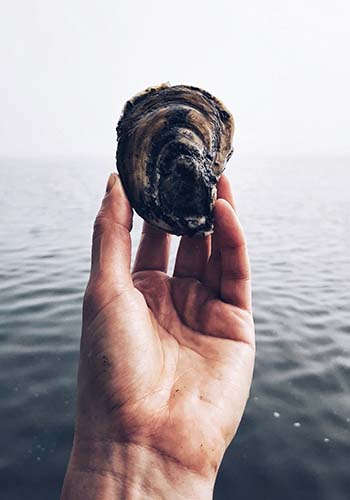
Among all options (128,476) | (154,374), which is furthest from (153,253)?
(128,476)

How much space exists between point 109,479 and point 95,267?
1397 millimetres

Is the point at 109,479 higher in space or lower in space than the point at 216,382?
lower

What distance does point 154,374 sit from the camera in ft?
9.71

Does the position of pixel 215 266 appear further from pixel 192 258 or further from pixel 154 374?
pixel 154 374

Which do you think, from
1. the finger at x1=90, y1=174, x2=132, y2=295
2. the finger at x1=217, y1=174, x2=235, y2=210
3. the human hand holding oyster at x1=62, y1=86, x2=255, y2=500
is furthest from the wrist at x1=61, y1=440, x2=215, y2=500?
the finger at x1=217, y1=174, x2=235, y2=210

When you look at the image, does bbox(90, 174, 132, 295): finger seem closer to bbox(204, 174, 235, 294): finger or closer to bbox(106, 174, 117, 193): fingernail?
bbox(106, 174, 117, 193): fingernail

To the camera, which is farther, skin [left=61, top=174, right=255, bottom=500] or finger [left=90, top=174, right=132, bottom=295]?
finger [left=90, top=174, right=132, bottom=295]

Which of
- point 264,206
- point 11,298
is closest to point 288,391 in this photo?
point 11,298

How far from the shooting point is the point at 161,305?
368 centimetres

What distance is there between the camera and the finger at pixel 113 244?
9.94 ft

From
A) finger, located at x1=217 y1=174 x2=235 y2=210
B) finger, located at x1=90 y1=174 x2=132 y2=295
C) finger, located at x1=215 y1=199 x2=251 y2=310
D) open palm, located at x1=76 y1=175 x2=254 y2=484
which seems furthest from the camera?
finger, located at x1=217 y1=174 x2=235 y2=210

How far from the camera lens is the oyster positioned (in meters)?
3.39

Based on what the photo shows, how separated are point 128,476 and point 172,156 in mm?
2328

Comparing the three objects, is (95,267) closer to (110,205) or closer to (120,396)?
(110,205)
